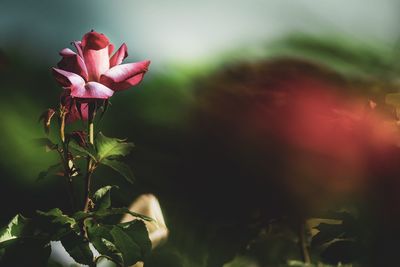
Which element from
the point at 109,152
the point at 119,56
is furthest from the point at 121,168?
the point at 119,56

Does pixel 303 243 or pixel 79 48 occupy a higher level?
pixel 79 48

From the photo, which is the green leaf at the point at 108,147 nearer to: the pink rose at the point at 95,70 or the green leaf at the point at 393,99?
the pink rose at the point at 95,70

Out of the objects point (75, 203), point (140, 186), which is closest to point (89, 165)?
point (75, 203)

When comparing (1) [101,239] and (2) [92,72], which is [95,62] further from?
(1) [101,239]

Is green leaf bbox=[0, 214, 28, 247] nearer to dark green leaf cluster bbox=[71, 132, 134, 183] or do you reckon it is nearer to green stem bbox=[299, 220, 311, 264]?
dark green leaf cluster bbox=[71, 132, 134, 183]

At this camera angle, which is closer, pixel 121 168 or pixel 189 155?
pixel 121 168

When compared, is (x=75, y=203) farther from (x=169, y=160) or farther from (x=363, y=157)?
(x=363, y=157)

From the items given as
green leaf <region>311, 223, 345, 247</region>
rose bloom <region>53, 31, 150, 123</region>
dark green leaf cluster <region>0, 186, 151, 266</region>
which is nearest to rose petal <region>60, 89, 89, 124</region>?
rose bloom <region>53, 31, 150, 123</region>
